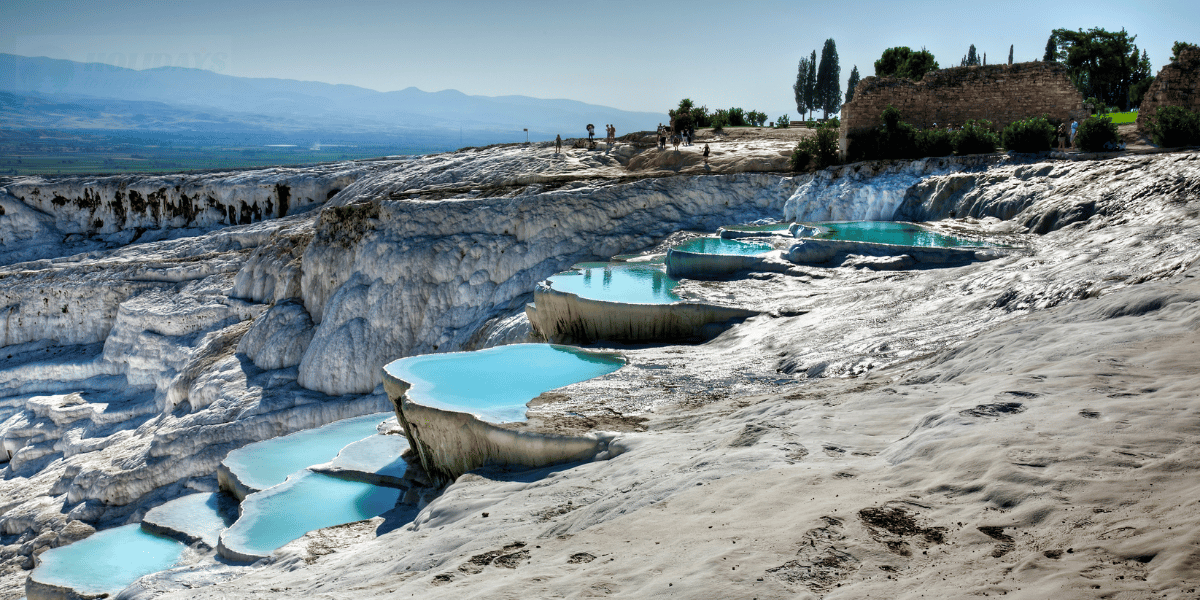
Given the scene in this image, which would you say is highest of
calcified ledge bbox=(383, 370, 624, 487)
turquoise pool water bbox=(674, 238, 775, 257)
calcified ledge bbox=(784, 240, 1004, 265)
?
calcified ledge bbox=(784, 240, 1004, 265)

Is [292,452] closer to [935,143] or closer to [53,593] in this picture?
[53,593]

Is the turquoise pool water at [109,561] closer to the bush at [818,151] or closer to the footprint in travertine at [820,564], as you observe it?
the footprint in travertine at [820,564]

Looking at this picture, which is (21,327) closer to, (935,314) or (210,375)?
(210,375)

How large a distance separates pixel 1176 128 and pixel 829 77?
2875cm

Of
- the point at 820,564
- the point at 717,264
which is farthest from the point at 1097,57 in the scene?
the point at 820,564

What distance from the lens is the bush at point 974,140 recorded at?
18328mm

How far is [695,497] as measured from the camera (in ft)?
17.7

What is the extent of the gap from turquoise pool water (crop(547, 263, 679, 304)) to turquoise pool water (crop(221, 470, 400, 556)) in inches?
188

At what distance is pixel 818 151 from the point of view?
21.5m

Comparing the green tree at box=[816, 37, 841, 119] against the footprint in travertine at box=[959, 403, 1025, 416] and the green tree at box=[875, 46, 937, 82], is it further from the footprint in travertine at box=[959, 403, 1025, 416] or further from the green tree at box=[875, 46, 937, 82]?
the footprint in travertine at box=[959, 403, 1025, 416]

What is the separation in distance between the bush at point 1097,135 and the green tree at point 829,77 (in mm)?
27412

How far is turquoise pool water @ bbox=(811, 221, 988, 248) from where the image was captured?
44.3 feet

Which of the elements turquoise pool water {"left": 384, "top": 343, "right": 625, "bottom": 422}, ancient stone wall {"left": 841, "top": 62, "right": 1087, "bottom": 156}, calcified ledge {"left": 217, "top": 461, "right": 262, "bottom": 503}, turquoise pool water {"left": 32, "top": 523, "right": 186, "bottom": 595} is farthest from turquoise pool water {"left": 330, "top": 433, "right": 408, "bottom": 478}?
ancient stone wall {"left": 841, "top": 62, "right": 1087, "bottom": 156}

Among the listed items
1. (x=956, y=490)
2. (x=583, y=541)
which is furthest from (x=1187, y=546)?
(x=583, y=541)
